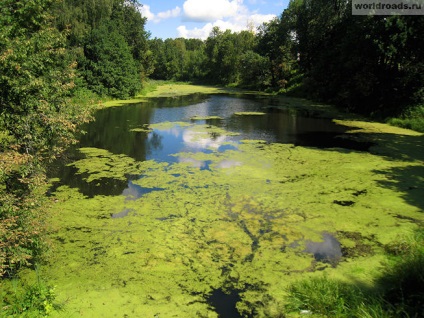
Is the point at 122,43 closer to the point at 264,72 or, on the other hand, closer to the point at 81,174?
the point at 264,72

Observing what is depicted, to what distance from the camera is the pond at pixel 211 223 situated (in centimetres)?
523

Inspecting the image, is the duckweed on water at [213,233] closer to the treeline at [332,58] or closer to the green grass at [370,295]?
the green grass at [370,295]

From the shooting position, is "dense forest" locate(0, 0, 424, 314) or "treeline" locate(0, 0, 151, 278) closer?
"treeline" locate(0, 0, 151, 278)

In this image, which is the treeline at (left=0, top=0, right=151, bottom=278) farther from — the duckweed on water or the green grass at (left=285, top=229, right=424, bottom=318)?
the green grass at (left=285, top=229, right=424, bottom=318)

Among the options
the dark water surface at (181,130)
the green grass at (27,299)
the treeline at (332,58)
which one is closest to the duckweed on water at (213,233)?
the green grass at (27,299)

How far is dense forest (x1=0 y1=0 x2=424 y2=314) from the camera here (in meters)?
5.32

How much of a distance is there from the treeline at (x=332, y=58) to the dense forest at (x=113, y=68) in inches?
3.2

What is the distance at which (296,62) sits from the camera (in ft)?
147

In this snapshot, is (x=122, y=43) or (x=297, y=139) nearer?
(x=297, y=139)

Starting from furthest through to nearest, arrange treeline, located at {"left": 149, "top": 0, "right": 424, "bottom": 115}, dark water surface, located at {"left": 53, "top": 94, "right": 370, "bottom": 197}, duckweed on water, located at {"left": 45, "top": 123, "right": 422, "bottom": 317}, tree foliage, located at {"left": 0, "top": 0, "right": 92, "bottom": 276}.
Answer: treeline, located at {"left": 149, "top": 0, "right": 424, "bottom": 115}, dark water surface, located at {"left": 53, "top": 94, "right": 370, "bottom": 197}, duckweed on water, located at {"left": 45, "top": 123, "right": 422, "bottom": 317}, tree foliage, located at {"left": 0, "top": 0, "right": 92, "bottom": 276}

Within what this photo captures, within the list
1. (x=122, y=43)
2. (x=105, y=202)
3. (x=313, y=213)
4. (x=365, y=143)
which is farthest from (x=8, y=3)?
(x=122, y=43)

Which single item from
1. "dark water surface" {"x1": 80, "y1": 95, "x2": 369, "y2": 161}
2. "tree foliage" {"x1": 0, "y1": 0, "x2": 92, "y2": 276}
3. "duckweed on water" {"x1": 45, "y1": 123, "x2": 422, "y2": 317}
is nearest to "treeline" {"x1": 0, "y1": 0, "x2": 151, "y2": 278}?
"tree foliage" {"x1": 0, "y1": 0, "x2": 92, "y2": 276}

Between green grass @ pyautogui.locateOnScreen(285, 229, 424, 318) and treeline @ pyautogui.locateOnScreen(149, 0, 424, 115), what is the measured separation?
1686cm

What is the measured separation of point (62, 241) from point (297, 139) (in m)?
12.4
